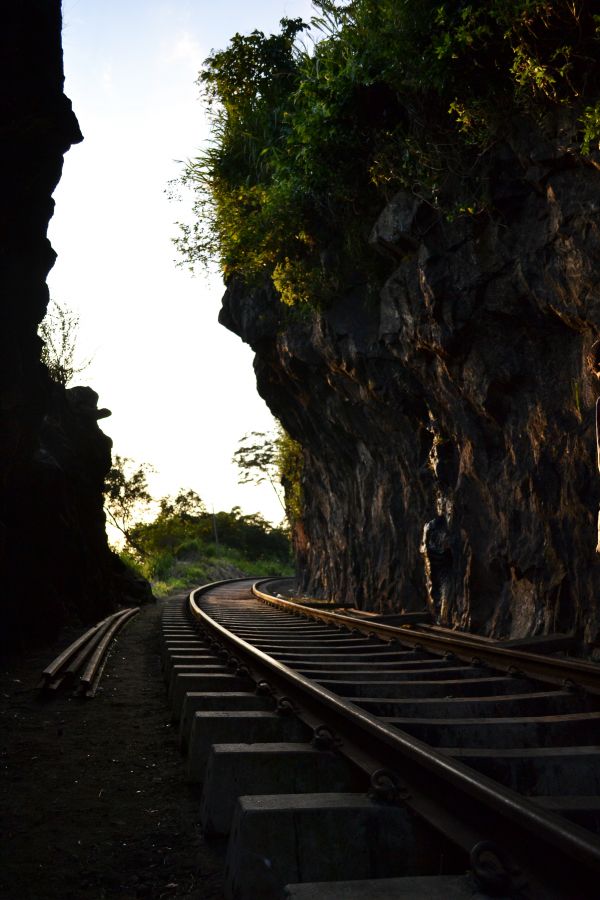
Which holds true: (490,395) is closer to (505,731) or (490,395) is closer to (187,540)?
(505,731)

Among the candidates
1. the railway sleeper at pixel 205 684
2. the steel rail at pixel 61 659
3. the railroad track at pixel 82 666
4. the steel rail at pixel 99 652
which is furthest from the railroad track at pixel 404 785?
the steel rail at pixel 61 659

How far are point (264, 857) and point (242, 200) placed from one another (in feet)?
44.0

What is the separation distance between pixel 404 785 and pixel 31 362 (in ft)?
31.6

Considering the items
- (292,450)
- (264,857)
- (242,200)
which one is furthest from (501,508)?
(292,450)

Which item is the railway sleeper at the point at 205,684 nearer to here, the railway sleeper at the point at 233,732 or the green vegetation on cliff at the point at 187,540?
the railway sleeper at the point at 233,732

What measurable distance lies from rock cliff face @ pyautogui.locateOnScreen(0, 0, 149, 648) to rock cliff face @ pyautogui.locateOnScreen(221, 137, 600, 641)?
198 inches

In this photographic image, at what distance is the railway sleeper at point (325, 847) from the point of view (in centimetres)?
234

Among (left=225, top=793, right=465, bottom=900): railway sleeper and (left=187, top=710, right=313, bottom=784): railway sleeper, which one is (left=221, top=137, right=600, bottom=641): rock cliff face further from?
(left=225, top=793, right=465, bottom=900): railway sleeper

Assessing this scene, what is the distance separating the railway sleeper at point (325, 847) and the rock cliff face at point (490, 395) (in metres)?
5.26

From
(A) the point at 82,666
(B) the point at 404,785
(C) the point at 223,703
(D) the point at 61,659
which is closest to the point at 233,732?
(C) the point at 223,703

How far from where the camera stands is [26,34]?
686 cm

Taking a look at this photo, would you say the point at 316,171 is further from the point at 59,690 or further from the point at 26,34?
the point at 59,690

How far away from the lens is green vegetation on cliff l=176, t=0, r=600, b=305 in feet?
23.5

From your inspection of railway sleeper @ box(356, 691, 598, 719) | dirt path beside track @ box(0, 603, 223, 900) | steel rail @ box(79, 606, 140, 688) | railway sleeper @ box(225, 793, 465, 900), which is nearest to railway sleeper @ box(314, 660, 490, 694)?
railway sleeper @ box(356, 691, 598, 719)
